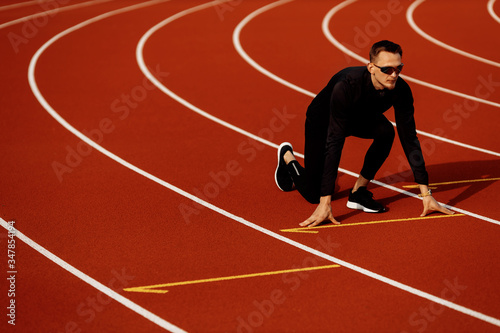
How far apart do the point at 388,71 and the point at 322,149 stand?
38.3 inches

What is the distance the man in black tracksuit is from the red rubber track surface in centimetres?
21

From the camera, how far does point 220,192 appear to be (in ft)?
20.0

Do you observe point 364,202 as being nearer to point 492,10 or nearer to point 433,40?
point 433,40

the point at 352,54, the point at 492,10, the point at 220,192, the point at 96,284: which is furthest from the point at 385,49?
the point at 492,10

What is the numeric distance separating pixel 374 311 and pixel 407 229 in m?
1.23

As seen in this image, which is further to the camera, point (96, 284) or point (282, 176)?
point (282, 176)

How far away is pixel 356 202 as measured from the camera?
5.73 meters

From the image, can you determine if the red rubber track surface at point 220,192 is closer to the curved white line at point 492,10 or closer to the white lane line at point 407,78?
the white lane line at point 407,78

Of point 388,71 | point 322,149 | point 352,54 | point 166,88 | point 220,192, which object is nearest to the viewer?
point 388,71

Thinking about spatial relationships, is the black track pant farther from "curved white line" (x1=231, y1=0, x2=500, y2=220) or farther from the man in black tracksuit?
"curved white line" (x1=231, y1=0, x2=500, y2=220)

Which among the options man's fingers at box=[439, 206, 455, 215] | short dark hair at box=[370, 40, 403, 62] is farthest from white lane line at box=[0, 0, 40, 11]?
man's fingers at box=[439, 206, 455, 215]

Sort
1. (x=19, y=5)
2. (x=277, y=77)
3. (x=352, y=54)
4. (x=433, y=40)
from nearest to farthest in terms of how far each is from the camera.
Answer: (x=277, y=77), (x=352, y=54), (x=433, y=40), (x=19, y=5)

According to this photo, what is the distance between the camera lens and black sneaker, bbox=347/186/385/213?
18.5 feet

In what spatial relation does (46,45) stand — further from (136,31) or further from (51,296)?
(51,296)
